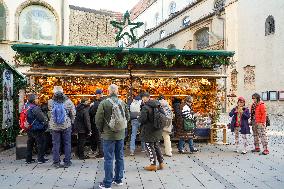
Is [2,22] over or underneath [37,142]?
over

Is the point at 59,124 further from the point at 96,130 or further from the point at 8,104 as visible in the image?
the point at 8,104

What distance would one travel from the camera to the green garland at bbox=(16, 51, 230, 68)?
1205 centimetres

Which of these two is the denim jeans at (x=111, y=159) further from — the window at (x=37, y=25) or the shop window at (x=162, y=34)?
the shop window at (x=162, y=34)

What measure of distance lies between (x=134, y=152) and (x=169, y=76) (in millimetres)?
3017

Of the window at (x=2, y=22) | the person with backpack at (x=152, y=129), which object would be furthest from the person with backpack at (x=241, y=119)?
the window at (x=2, y=22)

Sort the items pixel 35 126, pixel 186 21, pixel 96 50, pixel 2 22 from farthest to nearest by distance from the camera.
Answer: pixel 186 21, pixel 2 22, pixel 96 50, pixel 35 126

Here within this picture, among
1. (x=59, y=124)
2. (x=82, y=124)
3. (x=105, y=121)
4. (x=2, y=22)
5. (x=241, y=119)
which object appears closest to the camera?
(x=105, y=121)

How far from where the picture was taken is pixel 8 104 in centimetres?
1300

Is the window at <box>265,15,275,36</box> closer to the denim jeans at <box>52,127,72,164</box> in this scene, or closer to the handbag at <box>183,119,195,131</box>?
the handbag at <box>183,119,195,131</box>

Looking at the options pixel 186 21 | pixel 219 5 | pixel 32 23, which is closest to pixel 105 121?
pixel 32 23

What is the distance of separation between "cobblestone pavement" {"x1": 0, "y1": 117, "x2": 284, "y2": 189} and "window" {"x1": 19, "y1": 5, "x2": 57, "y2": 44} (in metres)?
13.0

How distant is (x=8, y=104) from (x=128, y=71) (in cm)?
437

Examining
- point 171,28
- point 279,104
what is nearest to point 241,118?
point 279,104

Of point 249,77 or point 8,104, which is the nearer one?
point 8,104
